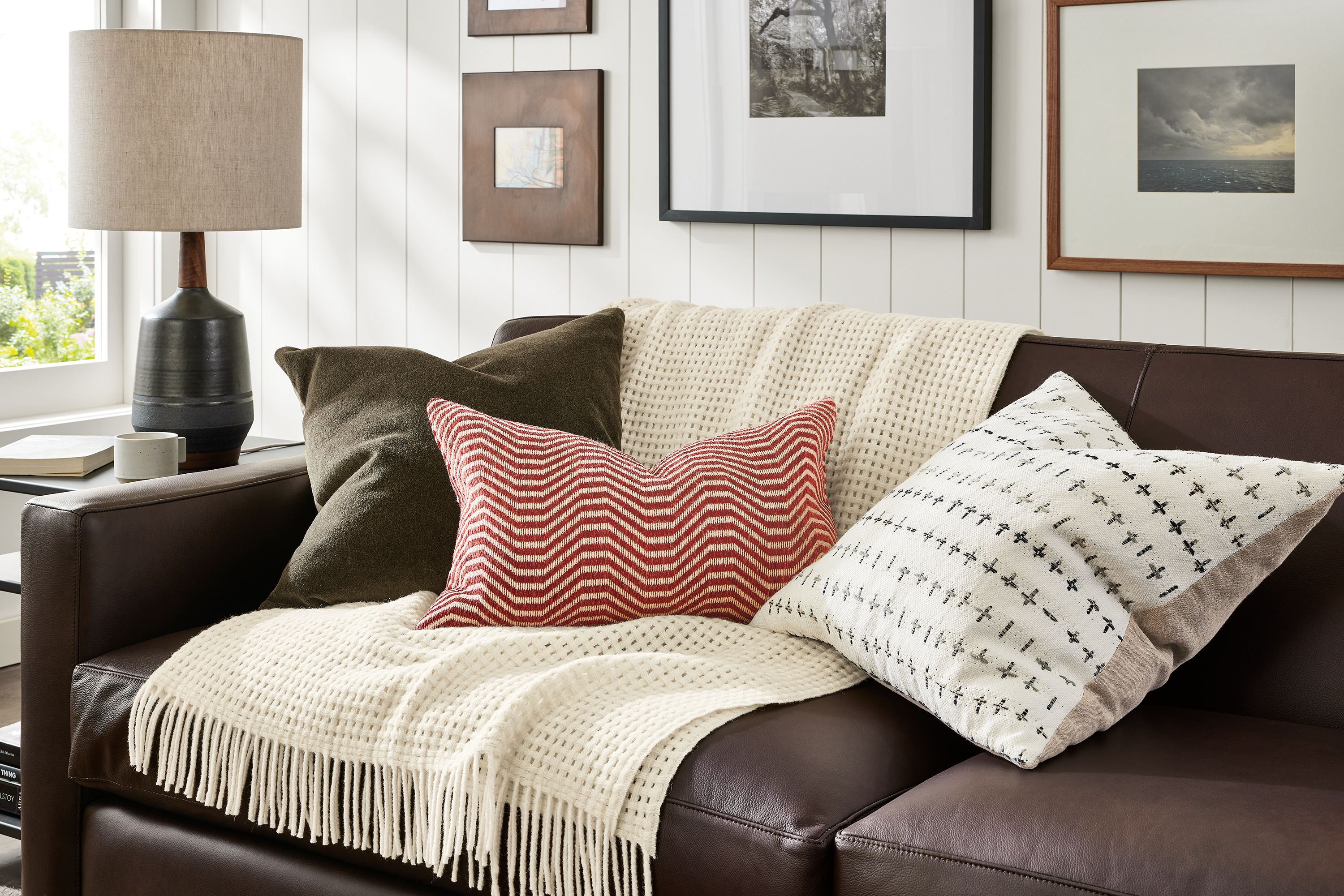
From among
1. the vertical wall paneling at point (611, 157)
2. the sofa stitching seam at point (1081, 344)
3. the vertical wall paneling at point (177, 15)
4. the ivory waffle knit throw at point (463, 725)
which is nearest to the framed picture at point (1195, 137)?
the sofa stitching seam at point (1081, 344)

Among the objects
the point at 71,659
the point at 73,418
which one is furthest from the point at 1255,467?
the point at 73,418

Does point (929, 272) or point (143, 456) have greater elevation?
point (929, 272)

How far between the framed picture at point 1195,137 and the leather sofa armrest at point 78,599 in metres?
1.54

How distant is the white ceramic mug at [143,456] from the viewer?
7.14 feet

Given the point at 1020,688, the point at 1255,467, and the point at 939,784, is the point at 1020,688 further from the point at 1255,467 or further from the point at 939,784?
the point at 1255,467

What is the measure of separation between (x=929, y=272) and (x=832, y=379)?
2.34 ft

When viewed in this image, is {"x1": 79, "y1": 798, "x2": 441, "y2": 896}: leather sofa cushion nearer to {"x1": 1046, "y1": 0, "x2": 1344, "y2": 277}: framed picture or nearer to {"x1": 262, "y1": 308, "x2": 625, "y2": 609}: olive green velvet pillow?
{"x1": 262, "y1": 308, "x2": 625, "y2": 609}: olive green velvet pillow

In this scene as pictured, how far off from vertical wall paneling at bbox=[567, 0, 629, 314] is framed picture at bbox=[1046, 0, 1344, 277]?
87cm

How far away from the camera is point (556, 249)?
2.96 metres

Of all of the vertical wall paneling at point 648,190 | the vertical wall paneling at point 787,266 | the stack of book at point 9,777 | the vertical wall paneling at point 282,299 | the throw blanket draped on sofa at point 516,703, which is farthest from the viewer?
the vertical wall paneling at point 282,299

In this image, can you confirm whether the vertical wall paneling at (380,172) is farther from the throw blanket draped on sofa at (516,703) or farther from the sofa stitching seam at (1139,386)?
the sofa stitching seam at (1139,386)

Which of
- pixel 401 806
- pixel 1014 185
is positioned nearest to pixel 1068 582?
pixel 401 806

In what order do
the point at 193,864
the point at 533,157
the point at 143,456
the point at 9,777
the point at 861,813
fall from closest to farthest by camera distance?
the point at 861,813 → the point at 193,864 → the point at 9,777 → the point at 143,456 → the point at 533,157

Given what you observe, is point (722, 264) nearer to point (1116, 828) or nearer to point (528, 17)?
point (528, 17)
